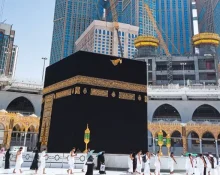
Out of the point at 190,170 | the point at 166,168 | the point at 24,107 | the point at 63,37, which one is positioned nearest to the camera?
the point at 190,170

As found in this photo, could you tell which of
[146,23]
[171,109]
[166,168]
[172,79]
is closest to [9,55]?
[146,23]

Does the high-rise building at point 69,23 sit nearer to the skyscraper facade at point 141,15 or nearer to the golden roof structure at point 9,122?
the skyscraper facade at point 141,15

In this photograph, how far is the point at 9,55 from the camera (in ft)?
248

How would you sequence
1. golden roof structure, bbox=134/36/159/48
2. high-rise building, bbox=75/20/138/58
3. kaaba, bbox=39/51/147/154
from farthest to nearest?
high-rise building, bbox=75/20/138/58 < golden roof structure, bbox=134/36/159/48 < kaaba, bbox=39/51/147/154

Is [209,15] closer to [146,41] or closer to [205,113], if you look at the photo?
[146,41]

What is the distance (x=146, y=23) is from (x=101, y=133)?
6627cm

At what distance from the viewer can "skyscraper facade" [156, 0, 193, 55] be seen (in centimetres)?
7869

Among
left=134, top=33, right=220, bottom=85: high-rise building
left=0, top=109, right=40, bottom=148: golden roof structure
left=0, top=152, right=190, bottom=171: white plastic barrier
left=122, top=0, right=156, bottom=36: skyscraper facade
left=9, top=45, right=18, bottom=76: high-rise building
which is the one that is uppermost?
left=122, top=0, right=156, bottom=36: skyscraper facade

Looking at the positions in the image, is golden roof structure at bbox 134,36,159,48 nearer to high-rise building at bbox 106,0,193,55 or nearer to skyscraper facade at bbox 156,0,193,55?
high-rise building at bbox 106,0,193,55

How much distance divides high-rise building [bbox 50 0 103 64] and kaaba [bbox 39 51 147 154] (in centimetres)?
6747

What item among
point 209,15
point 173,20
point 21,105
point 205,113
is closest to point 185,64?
point 205,113

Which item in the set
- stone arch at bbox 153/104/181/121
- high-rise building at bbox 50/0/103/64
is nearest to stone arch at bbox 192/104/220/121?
stone arch at bbox 153/104/181/121

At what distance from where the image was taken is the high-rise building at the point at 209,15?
6475 centimetres

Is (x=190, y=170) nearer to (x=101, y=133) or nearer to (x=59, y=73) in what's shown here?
(x=101, y=133)
